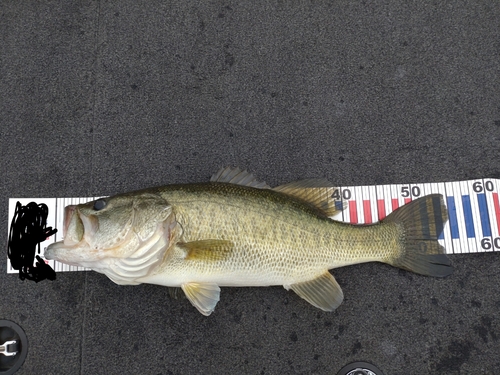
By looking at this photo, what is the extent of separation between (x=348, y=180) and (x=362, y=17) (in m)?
1.18

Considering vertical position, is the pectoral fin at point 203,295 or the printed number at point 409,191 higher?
the printed number at point 409,191

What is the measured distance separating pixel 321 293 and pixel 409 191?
0.89 metres

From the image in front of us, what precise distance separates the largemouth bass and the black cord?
56cm

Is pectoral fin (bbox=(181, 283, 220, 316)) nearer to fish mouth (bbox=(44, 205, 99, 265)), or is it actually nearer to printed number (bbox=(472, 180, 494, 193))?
fish mouth (bbox=(44, 205, 99, 265))

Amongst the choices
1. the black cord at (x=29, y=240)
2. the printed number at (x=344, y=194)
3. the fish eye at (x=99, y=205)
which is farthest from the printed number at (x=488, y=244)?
the black cord at (x=29, y=240)

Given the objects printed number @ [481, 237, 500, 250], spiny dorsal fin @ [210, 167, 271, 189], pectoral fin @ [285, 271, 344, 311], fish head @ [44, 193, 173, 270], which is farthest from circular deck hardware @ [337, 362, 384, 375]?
fish head @ [44, 193, 173, 270]

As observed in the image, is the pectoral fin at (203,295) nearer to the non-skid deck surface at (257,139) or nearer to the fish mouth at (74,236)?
the non-skid deck surface at (257,139)

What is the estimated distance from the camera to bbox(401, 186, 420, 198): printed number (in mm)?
2393

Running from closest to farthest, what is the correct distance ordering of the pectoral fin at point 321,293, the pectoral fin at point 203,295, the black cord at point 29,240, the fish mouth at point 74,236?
the fish mouth at point 74,236 → the pectoral fin at point 203,295 → the pectoral fin at point 321,293 → the black cord at point 29,240

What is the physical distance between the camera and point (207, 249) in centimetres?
189

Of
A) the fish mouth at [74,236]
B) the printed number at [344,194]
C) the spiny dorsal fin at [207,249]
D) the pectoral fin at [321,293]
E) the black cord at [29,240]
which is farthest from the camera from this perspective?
the printed number at [344,194]

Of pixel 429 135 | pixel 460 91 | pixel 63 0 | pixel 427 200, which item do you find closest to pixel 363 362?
pixel 427 200

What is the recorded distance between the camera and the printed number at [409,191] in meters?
2.39

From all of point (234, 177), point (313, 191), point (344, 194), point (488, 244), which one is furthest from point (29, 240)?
point (488, 244)
